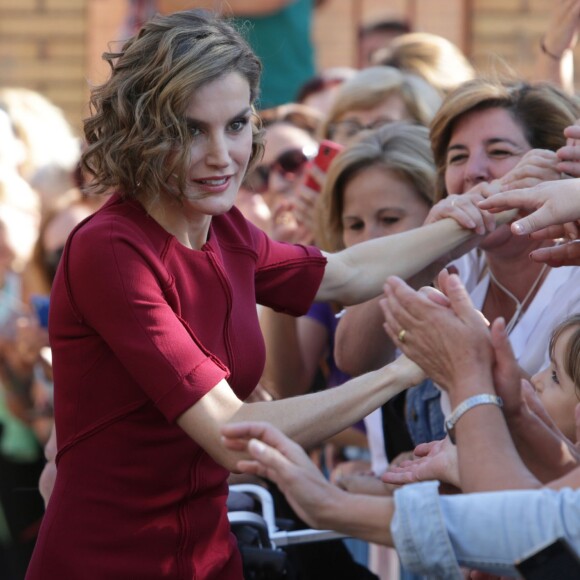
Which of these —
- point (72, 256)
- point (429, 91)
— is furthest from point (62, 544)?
point (429, 91)

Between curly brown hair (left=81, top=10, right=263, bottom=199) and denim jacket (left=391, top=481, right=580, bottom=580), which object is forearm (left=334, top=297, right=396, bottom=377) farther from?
denim jacket (left=391, top=481, right=580, bottom=580)

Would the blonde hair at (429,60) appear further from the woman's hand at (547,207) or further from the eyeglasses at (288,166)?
the woman's hand at (547,207)

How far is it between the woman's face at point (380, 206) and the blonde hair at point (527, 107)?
0.89 ft

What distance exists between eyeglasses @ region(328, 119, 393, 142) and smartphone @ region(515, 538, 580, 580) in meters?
2.64

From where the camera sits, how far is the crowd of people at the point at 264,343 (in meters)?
2.32

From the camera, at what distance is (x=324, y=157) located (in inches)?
169

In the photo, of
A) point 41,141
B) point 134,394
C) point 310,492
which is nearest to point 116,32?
point 41,141

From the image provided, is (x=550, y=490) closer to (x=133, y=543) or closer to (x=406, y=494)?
(x=406, y=494)

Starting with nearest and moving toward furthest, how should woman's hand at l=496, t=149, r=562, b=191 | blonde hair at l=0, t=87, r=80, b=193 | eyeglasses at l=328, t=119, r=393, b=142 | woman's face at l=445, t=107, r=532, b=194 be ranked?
woman's hand at l=496, t=149, r=562, b=191 < woman's face at l=445, t=107, r=532, b=194 < eyeglasses at l=328, t=119, r=393, b=142 < blonde hair at l=0, t=87, r=80, b=193

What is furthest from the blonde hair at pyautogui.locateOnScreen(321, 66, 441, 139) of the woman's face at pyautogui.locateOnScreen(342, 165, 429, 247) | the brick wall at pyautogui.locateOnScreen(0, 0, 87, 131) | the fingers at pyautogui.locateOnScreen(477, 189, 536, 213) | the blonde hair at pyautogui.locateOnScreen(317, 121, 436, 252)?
the brick wall at pyautogui.locateOnScreen(0, 0, 87, 131)

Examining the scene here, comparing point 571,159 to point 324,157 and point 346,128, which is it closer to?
point 324,157

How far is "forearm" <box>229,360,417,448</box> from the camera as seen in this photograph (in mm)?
2566

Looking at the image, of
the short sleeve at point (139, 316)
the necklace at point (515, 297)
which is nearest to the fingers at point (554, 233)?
the necklace at point (515, 297)

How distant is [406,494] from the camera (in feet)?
7.30
